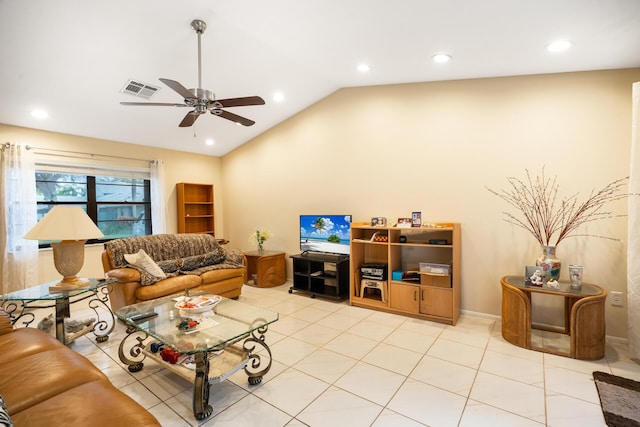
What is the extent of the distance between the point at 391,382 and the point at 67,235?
9.57 ft

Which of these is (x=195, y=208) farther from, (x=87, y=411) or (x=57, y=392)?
(x=87, y=411)

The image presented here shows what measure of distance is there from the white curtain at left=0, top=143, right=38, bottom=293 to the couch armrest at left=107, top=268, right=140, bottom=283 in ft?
4.83

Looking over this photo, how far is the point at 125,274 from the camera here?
3268mm

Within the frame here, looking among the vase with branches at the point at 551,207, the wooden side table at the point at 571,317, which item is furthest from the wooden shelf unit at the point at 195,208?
the wooden side table at the point at 571,317

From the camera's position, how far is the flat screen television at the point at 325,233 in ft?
14.2

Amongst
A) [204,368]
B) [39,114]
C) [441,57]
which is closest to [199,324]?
[204,368]

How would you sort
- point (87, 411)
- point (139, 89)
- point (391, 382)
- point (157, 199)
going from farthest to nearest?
point (157, 199)
point (139, 89)
point (391, 382)
point (87, 411)

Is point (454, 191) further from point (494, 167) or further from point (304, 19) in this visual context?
point (304, 19)

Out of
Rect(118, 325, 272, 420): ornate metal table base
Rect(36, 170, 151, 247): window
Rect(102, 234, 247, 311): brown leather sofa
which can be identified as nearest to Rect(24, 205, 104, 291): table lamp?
Rect(102, 234, 247, 311): brown leather sofa

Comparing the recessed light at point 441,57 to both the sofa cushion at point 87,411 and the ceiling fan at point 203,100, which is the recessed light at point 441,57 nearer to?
the ceiling fan at point 203,100

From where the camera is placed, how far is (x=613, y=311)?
2.88 meters

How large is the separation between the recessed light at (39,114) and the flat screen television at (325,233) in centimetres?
353

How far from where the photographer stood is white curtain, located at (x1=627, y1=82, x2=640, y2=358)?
7.98ft

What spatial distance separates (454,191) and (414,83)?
1.45 metres
